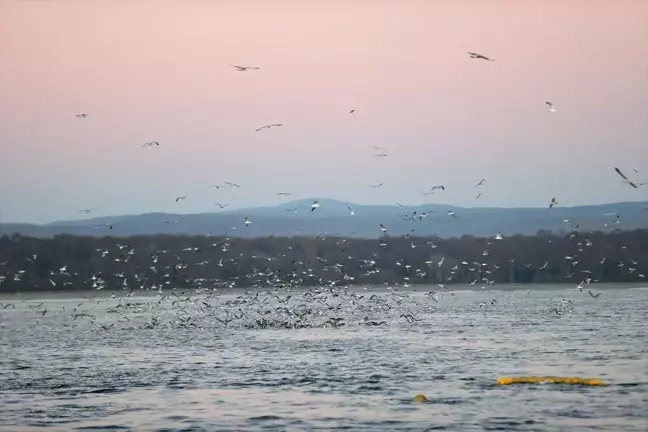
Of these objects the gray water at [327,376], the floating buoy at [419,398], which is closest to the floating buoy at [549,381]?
the gray water at [327,376]

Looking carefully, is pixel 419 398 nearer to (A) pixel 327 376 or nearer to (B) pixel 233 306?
(A) pixel 327 376

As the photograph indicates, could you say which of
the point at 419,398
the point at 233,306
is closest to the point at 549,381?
the point at 419,398

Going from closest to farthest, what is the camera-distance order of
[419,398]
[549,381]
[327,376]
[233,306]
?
[419,398] < [549,381] < [327,376] < [233,306]

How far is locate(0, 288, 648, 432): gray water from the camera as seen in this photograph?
95.9 feet

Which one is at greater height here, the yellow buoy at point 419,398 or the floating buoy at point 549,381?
the floating buoy at point 549,381

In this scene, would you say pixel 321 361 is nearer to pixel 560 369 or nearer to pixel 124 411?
pixel 560 369

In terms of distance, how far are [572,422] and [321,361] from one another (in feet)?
51.5

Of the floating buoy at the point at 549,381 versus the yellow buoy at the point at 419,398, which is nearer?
the yellow buoy at the point at 419,398

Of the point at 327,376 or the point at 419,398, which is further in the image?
the point at 327,376

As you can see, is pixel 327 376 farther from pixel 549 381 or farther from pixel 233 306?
pixel 233 306

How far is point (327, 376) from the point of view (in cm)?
3781

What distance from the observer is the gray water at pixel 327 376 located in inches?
1150

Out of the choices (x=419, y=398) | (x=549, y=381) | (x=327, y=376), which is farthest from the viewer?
(x=327, y=376)

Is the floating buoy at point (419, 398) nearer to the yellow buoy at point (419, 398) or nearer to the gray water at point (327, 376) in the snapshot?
the yellow buoy at point (419, 398)
